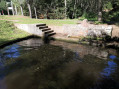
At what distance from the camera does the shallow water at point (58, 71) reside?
3.69 m

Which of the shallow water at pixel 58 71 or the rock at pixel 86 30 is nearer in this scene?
the shallow water at pixel 58 71

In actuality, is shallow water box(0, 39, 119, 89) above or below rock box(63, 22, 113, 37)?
below

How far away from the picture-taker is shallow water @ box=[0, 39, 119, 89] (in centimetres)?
369

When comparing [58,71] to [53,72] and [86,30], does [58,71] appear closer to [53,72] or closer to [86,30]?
[53,72]

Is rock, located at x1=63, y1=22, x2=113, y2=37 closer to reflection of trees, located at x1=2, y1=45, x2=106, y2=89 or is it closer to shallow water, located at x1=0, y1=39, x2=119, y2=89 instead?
shallow water, located at x1=0, y1=39, x2=119, y2=89

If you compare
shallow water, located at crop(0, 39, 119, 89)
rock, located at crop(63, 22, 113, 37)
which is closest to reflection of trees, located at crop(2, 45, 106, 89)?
shallow water, located at crop(0, 39, 119, 89)

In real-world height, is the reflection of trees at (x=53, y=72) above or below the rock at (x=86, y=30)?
below

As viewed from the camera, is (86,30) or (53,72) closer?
(53,72)

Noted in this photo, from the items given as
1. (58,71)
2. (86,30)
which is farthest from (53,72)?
(86,30)

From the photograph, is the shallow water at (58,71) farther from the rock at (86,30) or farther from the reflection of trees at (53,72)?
the rock at (86,30)

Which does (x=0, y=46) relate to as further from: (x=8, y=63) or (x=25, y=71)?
(x=25, y=71)

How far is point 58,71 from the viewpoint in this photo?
14.9ft

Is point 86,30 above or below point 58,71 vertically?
above

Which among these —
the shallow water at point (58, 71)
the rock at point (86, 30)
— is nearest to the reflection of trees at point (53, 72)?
the shallow water at point (58, 71)
